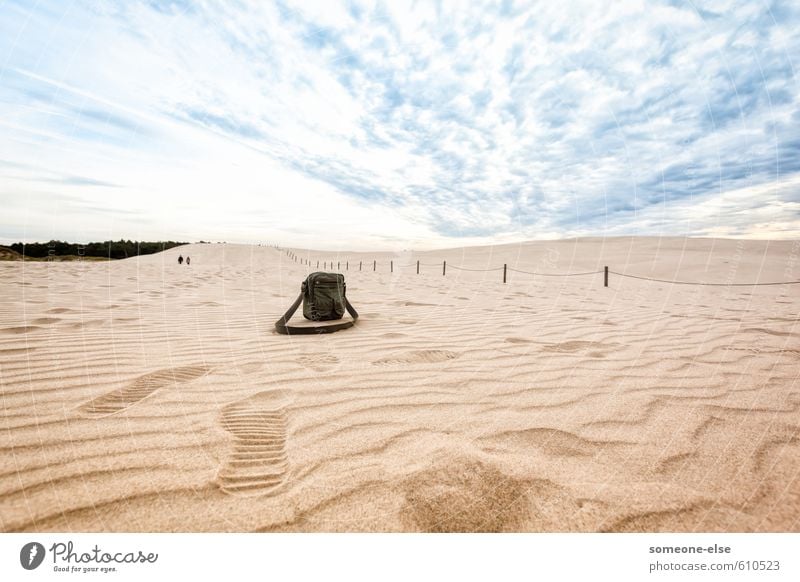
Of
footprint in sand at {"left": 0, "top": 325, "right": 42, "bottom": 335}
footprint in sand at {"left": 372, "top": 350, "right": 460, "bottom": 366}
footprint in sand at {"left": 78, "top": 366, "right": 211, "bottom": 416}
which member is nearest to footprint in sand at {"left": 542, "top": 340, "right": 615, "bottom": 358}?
footprint in sand at {"left": 372, "top": 350, "right": 460, "bottom": 366}

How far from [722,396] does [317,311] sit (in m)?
4.11

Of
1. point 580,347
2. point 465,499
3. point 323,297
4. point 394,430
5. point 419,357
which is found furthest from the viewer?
point 323,297

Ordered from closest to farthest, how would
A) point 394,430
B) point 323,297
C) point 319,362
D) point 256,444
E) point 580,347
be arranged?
point 256,444 → point 394,430 → point 319,362 → point 580,347 → point 323,297

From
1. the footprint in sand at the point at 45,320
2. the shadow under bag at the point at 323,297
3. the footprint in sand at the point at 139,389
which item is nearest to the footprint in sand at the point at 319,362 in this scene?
the footprint in sand at the point at 139,389

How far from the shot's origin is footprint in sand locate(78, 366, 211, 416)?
230cm

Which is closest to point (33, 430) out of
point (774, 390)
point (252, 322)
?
point (252, 322)

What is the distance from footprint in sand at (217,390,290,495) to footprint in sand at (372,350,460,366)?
1.02 metres

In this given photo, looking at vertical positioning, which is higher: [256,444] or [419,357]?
[419,357]

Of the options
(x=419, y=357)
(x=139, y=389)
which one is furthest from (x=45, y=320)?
(x=419, y=357)

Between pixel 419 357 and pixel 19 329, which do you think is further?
pixel 19 329

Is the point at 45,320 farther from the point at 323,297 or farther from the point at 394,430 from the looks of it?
the point at 394,430

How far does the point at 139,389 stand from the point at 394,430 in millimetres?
1849

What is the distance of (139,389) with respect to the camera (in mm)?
2609

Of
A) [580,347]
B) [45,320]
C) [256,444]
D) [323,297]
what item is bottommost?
[256,444]
